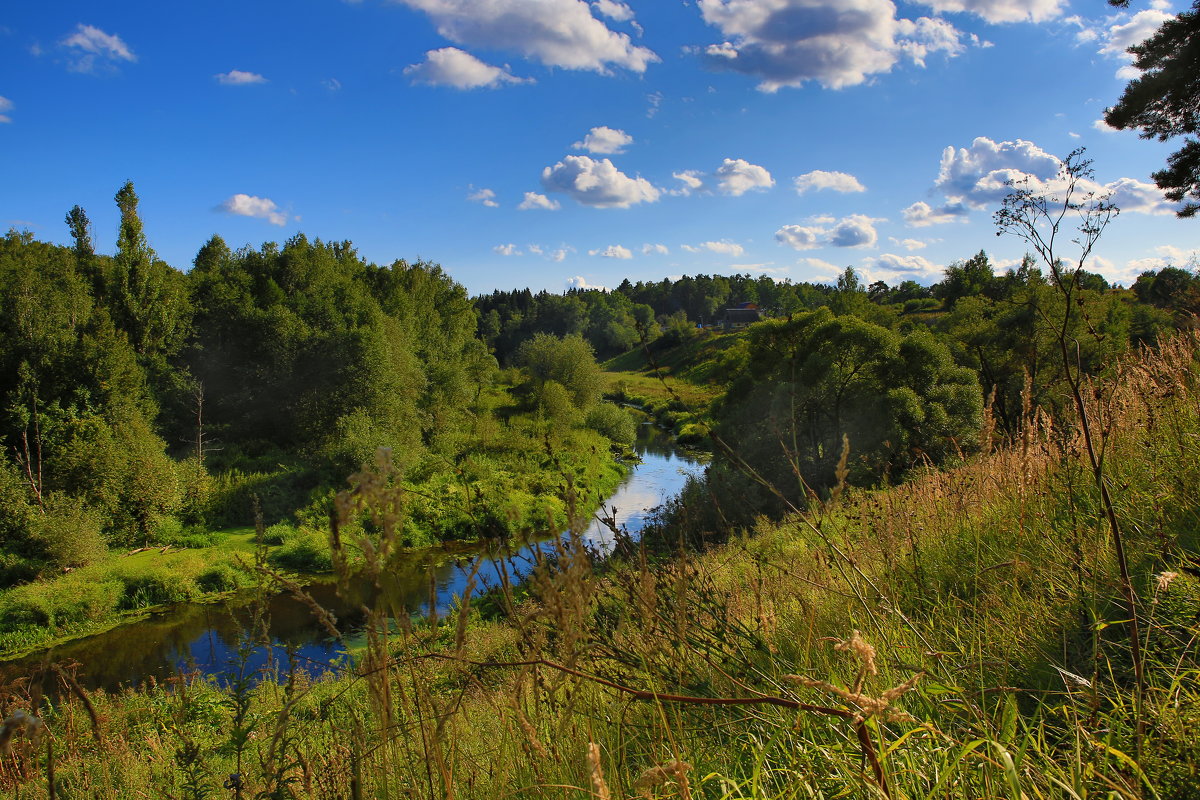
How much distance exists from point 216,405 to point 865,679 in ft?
114

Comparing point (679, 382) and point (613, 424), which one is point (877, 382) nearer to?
point (679, 382)

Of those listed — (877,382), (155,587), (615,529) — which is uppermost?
(877,382)

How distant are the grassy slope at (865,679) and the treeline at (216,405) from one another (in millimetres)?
12201

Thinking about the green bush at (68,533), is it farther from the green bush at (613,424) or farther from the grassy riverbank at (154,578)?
the green bush at (613,424)

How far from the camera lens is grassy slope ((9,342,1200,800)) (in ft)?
4.32

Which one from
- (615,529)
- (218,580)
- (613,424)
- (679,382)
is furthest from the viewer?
(613,424)

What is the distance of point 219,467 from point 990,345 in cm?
3033

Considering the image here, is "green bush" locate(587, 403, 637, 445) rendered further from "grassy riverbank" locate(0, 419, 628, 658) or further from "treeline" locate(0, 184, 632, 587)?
"grassy riverbank" locate(0, 419, 628, 658)

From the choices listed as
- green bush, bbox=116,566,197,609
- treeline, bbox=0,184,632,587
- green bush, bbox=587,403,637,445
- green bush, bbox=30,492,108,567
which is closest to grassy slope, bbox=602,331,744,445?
green bush, bbox=587,403,637,445

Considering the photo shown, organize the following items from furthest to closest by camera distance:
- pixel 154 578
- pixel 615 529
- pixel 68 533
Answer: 1. pixel 154 578
2. pixel 68 533
3. pixel 615 529

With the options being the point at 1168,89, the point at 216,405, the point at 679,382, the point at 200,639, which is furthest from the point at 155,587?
the point at 679,382

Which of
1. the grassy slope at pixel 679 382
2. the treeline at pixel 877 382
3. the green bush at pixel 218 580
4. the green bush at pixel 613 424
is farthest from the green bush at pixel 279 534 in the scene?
the green bush at pixel 613 424

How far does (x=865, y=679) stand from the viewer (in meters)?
1.16

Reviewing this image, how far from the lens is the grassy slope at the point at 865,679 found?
51.8 inches
